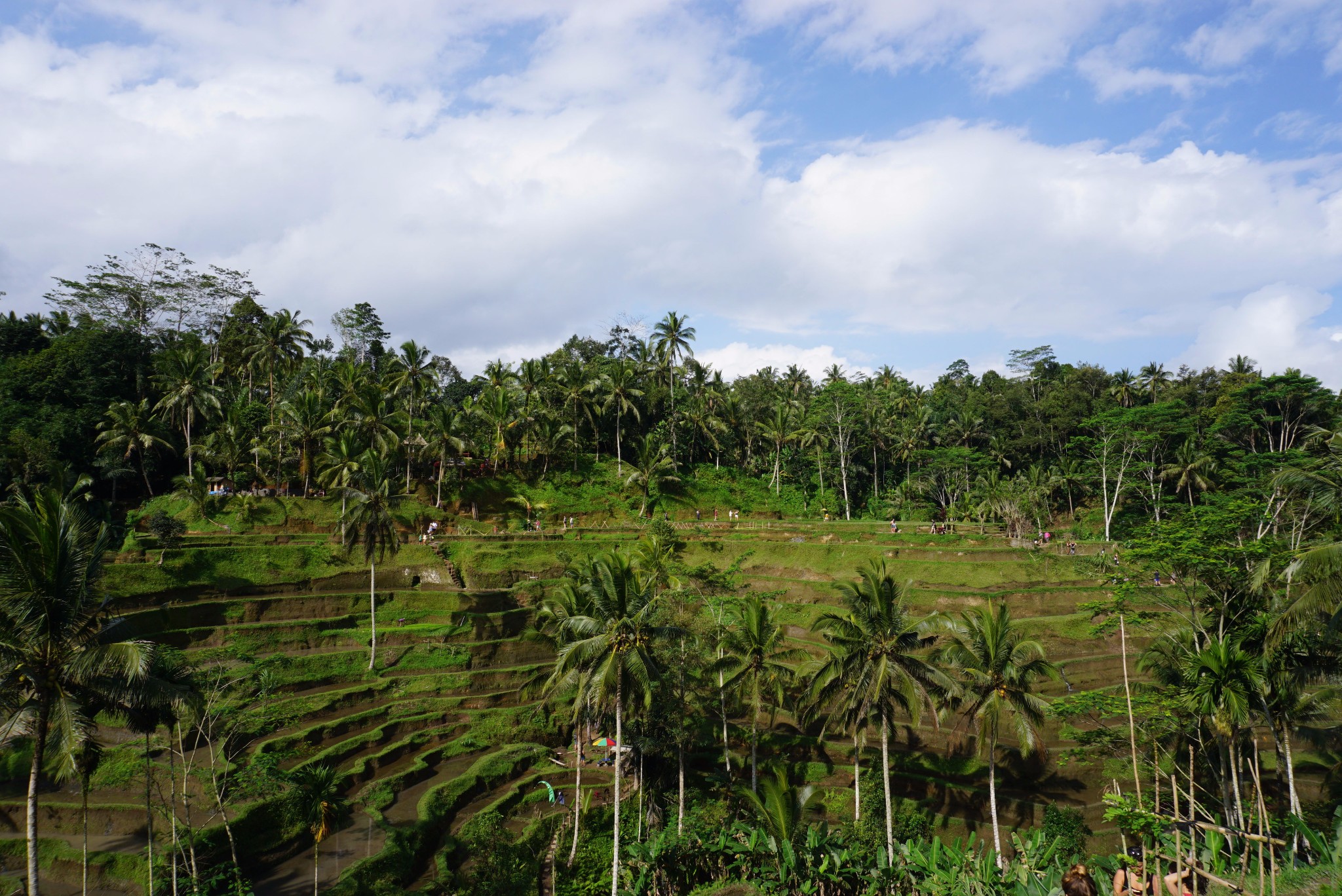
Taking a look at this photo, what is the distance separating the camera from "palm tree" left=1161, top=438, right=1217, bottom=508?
2238 inches

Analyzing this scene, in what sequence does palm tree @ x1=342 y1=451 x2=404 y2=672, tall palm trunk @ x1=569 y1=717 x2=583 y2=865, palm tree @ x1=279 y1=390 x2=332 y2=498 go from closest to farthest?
tall palm trunk @ x1=569 y1=717 x2=583 y2=865
palm tree @ x1=342 y1=451 x2=404 y2=672
palm tree @ x1=279 y1=390 x2=332 y2=498

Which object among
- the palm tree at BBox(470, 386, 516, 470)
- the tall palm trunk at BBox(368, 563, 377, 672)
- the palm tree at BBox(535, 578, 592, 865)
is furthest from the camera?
the palm tree at BBox(470, 386, 516, 470)

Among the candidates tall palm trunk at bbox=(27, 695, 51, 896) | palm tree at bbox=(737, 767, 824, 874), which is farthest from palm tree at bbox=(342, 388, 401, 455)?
tall palm trunk at bbox=(27, 695, 51, 896)

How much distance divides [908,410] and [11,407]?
73.0 metres

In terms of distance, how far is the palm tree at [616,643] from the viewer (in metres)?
Result: 21.3

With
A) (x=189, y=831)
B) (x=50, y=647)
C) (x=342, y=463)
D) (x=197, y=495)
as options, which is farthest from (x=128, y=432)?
(x=50, y=647)

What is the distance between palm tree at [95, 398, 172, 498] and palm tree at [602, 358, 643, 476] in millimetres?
32991

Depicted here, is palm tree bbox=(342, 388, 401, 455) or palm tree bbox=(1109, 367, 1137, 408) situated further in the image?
palm tree bbox=(1109, 367, 1137, 408)

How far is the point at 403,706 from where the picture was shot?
30.7 m

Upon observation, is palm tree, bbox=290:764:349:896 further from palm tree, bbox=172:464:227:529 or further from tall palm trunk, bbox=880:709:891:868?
palm tree, bbox=172:464:227:529

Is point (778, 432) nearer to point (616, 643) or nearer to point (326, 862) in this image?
point (616, 643)

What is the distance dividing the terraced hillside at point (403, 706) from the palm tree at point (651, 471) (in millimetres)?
11295

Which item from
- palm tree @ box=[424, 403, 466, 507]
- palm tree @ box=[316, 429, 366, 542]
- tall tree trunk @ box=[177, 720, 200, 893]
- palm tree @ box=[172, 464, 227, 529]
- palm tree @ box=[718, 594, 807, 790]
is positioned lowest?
tall tree trunk @ box=[177, 720, 200, 893]

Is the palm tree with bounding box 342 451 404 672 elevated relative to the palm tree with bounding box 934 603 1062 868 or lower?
elevated
